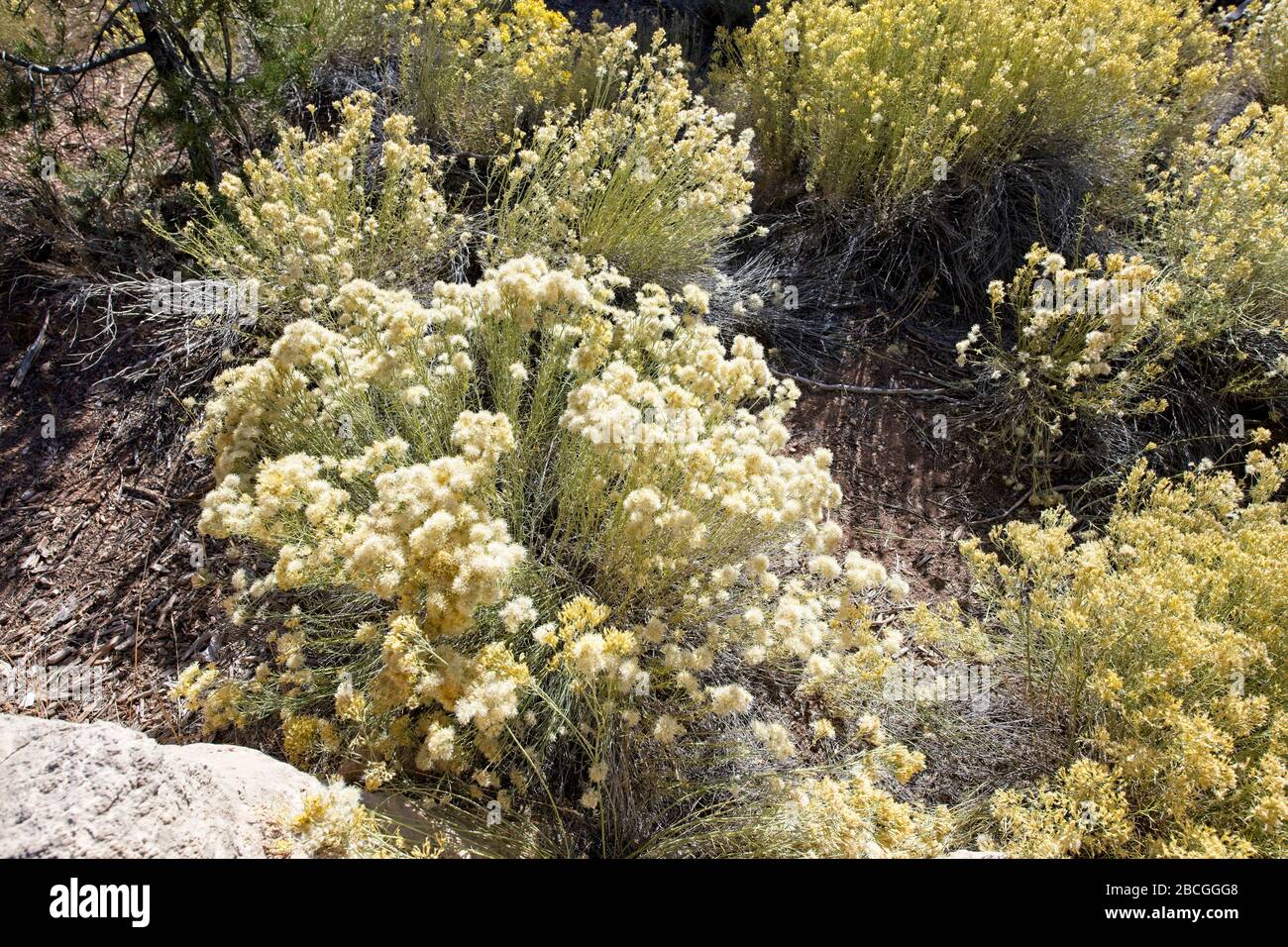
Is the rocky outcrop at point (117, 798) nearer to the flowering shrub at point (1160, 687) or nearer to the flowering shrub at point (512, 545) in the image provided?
the flowering shrub at point (512, 545)

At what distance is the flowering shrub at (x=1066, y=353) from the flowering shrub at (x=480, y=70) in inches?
103

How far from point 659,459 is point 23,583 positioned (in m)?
2.58

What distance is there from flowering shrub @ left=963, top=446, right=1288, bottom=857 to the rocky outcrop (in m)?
1.83

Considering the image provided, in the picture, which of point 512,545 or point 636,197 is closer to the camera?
point 512,545

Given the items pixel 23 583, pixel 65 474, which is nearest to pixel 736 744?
pixel 23 583

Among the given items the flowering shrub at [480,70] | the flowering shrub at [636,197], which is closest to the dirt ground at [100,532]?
the flowering shrub at [636,197]

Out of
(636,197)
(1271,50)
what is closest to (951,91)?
(636,197)

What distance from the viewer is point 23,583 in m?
2.63

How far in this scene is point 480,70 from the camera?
3.99 metres

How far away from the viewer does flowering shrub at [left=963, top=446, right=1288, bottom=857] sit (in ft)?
5.66

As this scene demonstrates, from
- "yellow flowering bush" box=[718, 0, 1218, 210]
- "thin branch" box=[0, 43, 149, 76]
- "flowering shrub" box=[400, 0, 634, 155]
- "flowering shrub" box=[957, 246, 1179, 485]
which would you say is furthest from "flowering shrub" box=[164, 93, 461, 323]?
"flowering shrub" box=[957, 246, 1179, 485]

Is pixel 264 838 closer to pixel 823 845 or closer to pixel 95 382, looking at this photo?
pixel 823 845

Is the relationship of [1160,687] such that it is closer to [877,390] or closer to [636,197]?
[877,390]

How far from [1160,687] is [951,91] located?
307 centimetres
